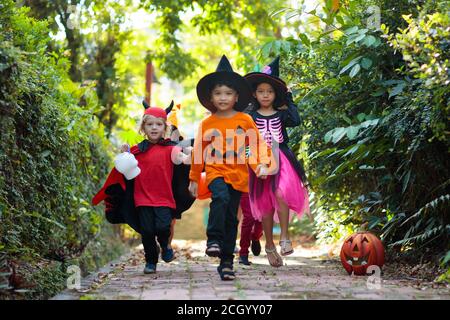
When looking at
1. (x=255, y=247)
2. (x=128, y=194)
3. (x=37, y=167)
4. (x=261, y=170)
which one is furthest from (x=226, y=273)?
(x=255, y=247)

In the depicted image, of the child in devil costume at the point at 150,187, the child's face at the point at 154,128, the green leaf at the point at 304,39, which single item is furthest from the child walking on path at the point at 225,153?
the green leaf at the point at 304,39

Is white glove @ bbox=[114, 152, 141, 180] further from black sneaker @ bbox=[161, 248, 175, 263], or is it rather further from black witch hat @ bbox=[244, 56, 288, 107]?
black witch hat @ bbox=[244, 56, 288, 107]

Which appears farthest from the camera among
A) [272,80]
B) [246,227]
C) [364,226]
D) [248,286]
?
[364,226]

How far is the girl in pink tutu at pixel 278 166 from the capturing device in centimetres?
771

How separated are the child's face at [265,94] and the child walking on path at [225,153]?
0.97 m

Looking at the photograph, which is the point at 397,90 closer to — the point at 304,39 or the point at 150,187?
the point at 304,39

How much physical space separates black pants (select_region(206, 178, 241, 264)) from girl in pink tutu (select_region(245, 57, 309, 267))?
128 cm

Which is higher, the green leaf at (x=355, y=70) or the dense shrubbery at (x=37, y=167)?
the green leaf at (x=355, y=70)

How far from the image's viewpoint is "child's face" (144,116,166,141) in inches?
294

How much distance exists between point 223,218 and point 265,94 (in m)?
1.99

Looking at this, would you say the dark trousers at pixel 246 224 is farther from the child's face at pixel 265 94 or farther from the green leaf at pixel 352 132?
the green leaf at pixel 352 132

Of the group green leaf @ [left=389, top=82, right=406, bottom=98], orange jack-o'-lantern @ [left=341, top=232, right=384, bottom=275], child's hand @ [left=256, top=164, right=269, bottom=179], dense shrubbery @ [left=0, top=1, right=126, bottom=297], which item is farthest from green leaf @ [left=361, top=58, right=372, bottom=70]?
dense shrubbery @ [left=0, top=1, right=126, bottom=297]

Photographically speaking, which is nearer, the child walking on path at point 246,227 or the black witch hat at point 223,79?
the black witch hat at point 223,79

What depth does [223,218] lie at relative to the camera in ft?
20.7
